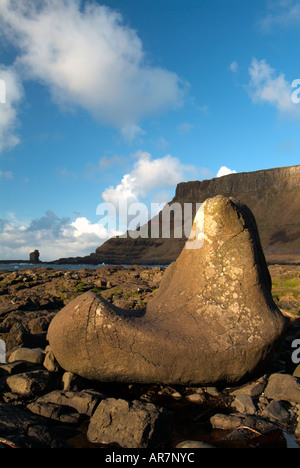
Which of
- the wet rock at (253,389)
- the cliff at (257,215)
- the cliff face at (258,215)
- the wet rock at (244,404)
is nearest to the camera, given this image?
the wet rock at (244,404)

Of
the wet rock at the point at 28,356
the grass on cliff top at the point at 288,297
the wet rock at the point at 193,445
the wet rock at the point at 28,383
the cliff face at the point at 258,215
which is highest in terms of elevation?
the cliff face at the point at 258,215

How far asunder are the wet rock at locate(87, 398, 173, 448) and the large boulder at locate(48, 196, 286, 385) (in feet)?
3.43

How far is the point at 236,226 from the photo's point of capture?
628 centimetres

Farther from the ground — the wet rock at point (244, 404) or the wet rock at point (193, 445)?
the wet rock at point (193, 445)

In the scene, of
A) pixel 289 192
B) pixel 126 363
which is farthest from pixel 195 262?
pixel 289 192

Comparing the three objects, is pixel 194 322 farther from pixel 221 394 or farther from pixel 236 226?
pixel 236 226

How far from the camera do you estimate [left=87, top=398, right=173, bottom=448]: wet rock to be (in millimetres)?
3867

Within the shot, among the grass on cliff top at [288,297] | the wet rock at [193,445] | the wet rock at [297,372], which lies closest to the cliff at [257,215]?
the grass on cliff top at [288,297]

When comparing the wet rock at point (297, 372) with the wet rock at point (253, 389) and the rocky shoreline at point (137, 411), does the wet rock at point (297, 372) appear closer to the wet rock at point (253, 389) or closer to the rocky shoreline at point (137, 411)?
the rocky shoreline at point (137, 411)

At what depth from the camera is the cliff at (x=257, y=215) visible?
113 meters

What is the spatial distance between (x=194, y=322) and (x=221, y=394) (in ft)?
3.99

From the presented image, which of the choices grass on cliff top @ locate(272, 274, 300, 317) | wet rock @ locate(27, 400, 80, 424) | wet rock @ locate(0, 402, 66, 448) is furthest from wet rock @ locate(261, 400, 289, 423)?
grass on cliff top @ locate(272, 274, 300, 317)

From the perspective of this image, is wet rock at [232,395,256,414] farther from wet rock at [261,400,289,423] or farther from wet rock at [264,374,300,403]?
wet rock at [264,374,300,403]

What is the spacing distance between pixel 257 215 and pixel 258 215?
42cm
